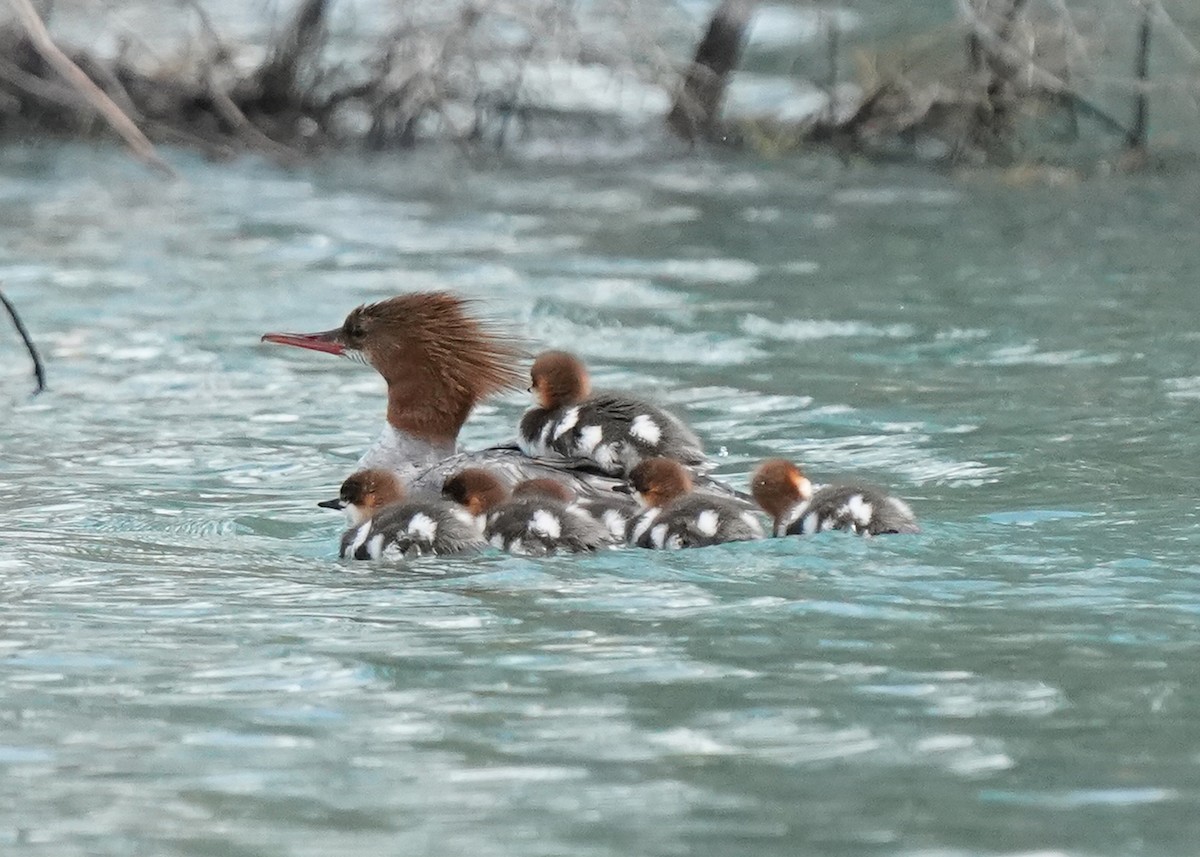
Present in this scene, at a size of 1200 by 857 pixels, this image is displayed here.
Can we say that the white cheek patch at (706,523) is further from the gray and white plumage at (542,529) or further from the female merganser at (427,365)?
the female merganser at (427,365)

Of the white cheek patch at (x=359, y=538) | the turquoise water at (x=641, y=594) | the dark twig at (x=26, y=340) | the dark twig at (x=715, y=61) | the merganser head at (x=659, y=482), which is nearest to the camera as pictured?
the turquoise water at (x=641, y=594)

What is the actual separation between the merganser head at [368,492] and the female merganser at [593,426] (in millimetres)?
560

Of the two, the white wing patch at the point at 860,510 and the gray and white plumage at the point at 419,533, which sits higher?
the white wing patch at the point at 860,510

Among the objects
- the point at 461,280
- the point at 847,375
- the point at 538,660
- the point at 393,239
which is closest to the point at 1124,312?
the point at 847,375

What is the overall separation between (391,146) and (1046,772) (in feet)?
35.0

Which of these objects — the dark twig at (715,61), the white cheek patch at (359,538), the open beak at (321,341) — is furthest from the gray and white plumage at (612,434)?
the dark twig at (715,61)

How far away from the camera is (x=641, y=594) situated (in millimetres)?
5488

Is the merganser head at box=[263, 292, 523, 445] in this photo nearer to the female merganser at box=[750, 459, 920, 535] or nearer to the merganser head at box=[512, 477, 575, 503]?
the merganser head at box=[512, 477, 575, 503]

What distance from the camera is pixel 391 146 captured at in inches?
568

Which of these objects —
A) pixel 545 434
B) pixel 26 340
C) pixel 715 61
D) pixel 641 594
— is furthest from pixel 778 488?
pixel 715 61

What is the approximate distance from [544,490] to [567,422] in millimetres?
723

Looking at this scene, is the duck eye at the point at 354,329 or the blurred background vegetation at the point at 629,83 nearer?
the duck eye at the point at 354,329

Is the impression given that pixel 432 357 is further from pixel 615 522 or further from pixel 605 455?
pixel 615 522

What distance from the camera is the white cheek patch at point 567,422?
265 inches
